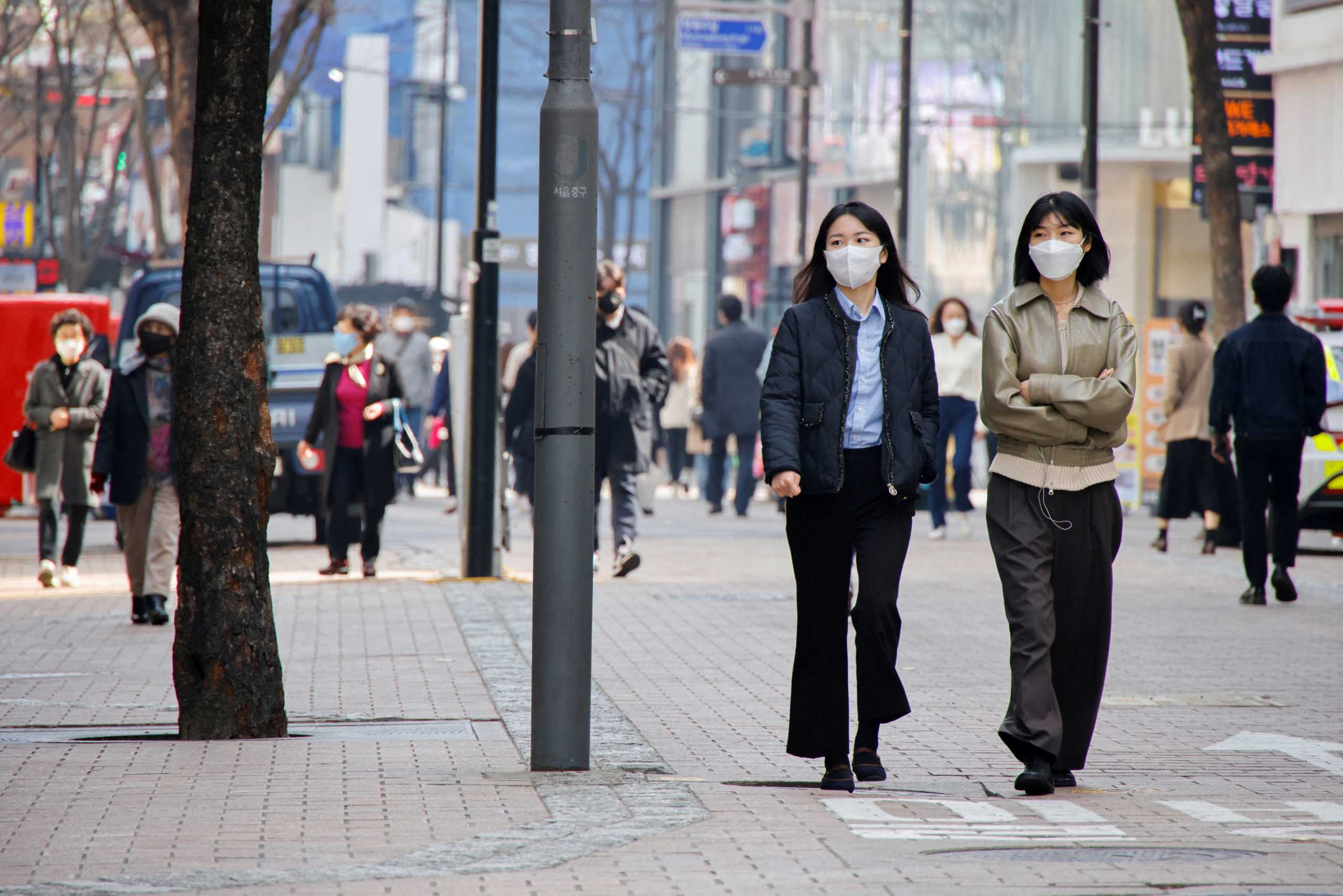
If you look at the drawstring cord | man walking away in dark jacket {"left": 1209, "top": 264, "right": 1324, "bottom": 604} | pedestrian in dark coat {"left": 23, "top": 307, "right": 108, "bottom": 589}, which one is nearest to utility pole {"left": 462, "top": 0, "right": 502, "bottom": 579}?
pedestrian in dark coat {"left": 23, "top": 307, "right": 108, "bottom": 589}

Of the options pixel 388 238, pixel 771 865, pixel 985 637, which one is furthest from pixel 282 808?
pixel 388 238

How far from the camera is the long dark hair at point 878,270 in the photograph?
6879mm

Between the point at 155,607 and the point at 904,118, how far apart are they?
52.0 ft

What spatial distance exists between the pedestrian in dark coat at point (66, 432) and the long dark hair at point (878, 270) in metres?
8.23

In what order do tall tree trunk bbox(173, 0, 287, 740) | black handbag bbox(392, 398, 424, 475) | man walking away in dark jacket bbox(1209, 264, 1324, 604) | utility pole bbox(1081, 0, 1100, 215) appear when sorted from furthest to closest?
utility pole bbox(1081, 0, 1100, 215)
black handbag bbox(392, 398, 424, 475)
man walking away in dark jacket bbox(1209, 264, 1324, 604)
tall tree trunk bbox(173, 0, 287, 740)

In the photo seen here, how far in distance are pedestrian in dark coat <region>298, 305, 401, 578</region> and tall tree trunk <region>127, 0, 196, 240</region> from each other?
28.3ft

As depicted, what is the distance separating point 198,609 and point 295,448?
971cm

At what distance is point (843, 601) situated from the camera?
673 centimetres

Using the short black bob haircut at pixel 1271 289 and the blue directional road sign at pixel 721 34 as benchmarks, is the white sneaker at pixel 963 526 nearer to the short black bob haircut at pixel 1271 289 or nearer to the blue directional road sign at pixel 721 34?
the short black bob haircut at pixel 1271 289

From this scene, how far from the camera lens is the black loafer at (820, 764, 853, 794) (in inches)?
262

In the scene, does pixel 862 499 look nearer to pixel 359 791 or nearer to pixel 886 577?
pixel 886 577

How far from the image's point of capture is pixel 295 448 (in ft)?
57.3

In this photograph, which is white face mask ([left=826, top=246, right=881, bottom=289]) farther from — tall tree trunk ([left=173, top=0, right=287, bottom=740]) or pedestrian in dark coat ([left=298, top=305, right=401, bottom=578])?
pedestrian in dark coat ([left=298, top=305, right=401, bottom=578])

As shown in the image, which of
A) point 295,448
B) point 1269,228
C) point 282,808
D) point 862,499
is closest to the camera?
point 282,808
